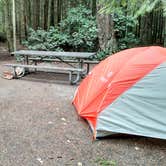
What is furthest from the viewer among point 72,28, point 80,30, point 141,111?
point 72,28

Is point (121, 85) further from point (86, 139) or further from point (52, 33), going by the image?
point (52, 33)

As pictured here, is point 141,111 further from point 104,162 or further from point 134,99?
point 104,162

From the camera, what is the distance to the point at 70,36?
8.55 metres

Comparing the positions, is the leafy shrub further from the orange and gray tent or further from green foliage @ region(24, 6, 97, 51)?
the orange and gray tent

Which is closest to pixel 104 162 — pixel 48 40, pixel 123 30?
pixel 48 40

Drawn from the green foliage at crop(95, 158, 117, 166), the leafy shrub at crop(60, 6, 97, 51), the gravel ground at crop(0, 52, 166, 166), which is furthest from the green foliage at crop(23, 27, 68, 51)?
the green foliage at crop(95, 158, 117, 166)

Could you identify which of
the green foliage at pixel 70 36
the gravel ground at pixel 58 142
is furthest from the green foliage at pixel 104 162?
the green foliage at pixel 70 36

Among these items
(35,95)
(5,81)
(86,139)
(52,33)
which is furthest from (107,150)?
(52,33)

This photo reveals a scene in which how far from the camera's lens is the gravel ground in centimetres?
275

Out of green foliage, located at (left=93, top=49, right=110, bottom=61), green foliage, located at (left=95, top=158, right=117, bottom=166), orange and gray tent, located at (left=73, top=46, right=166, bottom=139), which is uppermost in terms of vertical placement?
orange and gray tent, located at (left=73, top=46, right=166, bottom=139)

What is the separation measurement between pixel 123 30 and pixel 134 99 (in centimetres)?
574

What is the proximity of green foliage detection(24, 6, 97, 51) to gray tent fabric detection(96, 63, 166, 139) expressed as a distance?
5.25 m

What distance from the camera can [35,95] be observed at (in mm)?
4938

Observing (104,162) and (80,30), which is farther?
(80,30)
